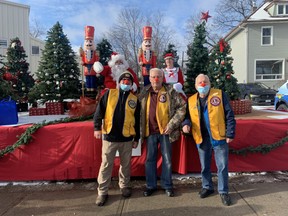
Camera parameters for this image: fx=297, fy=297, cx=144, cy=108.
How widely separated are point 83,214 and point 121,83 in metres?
1.83

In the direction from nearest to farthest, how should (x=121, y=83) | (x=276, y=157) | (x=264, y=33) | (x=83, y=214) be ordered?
(x=83, y=214) → (x=121, y=83) → (x=276, y=157) → (x=264, y=33)

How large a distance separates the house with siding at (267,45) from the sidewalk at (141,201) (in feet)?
71.0

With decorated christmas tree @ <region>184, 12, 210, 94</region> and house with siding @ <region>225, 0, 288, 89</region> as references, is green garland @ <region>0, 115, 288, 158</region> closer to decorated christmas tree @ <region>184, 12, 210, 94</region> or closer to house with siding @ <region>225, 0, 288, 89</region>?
decorated christmas tree @ <region>184, 12, 210, 94</region>

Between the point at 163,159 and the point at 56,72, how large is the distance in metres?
5.37

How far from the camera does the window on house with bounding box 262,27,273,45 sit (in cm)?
2449

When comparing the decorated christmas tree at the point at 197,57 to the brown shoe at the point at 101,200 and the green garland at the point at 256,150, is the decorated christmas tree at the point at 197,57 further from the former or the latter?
the brown shoe at the point at 101,200

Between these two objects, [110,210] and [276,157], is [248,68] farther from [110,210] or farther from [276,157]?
[110,210]

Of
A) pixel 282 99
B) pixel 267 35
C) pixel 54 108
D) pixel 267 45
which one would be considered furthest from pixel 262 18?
pixel 54 108

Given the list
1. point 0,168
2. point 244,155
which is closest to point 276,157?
point 244,155

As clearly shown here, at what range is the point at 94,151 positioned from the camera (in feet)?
16.3

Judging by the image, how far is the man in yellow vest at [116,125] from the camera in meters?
4.12

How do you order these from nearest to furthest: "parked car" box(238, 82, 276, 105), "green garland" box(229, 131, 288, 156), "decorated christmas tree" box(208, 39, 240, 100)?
1. "green garland" box(229, 131, 288, 156)
2. "decorated christmas tree" box(208, 39, 240, 100)
3. "parked car" box(238, 82, 276, 105)

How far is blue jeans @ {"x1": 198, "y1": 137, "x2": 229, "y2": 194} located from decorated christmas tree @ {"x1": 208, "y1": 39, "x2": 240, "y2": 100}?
3.60 metres

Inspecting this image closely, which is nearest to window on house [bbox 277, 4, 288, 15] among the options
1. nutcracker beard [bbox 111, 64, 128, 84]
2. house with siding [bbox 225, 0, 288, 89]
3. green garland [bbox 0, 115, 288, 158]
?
house with siding [bbox 225, 0, 288, 89]
